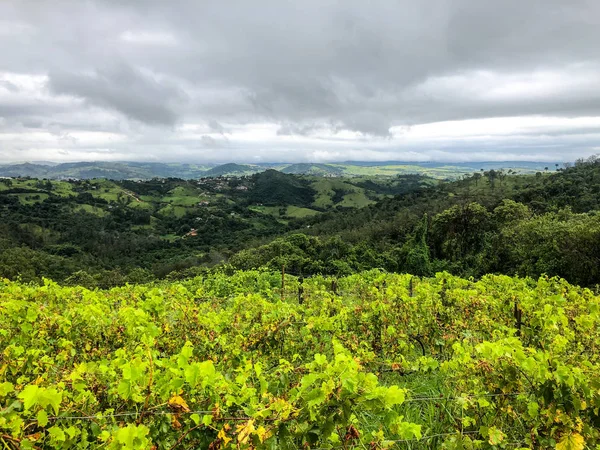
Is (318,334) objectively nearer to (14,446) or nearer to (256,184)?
(14,446)

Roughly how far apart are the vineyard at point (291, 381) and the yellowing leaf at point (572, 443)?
0.01 metres

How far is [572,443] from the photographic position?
2.52 m

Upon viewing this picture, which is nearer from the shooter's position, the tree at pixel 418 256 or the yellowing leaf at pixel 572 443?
the yellowing leaf at pixel 572 443

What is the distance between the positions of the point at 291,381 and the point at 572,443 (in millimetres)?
2229

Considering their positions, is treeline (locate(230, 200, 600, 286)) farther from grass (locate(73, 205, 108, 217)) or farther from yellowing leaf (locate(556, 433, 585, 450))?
grass (locate(73, 205, 108, 217))

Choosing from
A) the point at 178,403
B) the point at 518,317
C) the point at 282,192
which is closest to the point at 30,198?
the point at 282,192

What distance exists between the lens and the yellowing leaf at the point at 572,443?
2.51 m

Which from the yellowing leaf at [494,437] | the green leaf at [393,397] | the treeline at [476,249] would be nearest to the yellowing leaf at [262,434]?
the green leaf at [393,397]

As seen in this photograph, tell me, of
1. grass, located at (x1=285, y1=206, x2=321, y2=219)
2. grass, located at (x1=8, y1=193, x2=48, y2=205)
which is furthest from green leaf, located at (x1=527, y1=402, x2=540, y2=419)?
grass, located at (x1=8, y1=193, x2=48, y2=205)

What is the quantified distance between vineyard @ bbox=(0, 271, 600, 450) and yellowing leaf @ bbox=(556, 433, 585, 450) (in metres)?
0.01

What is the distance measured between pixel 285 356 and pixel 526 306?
4381 millimetres

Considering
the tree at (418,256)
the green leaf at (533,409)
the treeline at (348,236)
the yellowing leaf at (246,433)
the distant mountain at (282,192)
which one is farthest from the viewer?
the distant mountain at (282,192)

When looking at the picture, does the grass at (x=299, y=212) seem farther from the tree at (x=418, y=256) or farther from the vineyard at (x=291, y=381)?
the vineyard at (x=291, y=381)

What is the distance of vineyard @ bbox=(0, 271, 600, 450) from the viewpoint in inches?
87.7
